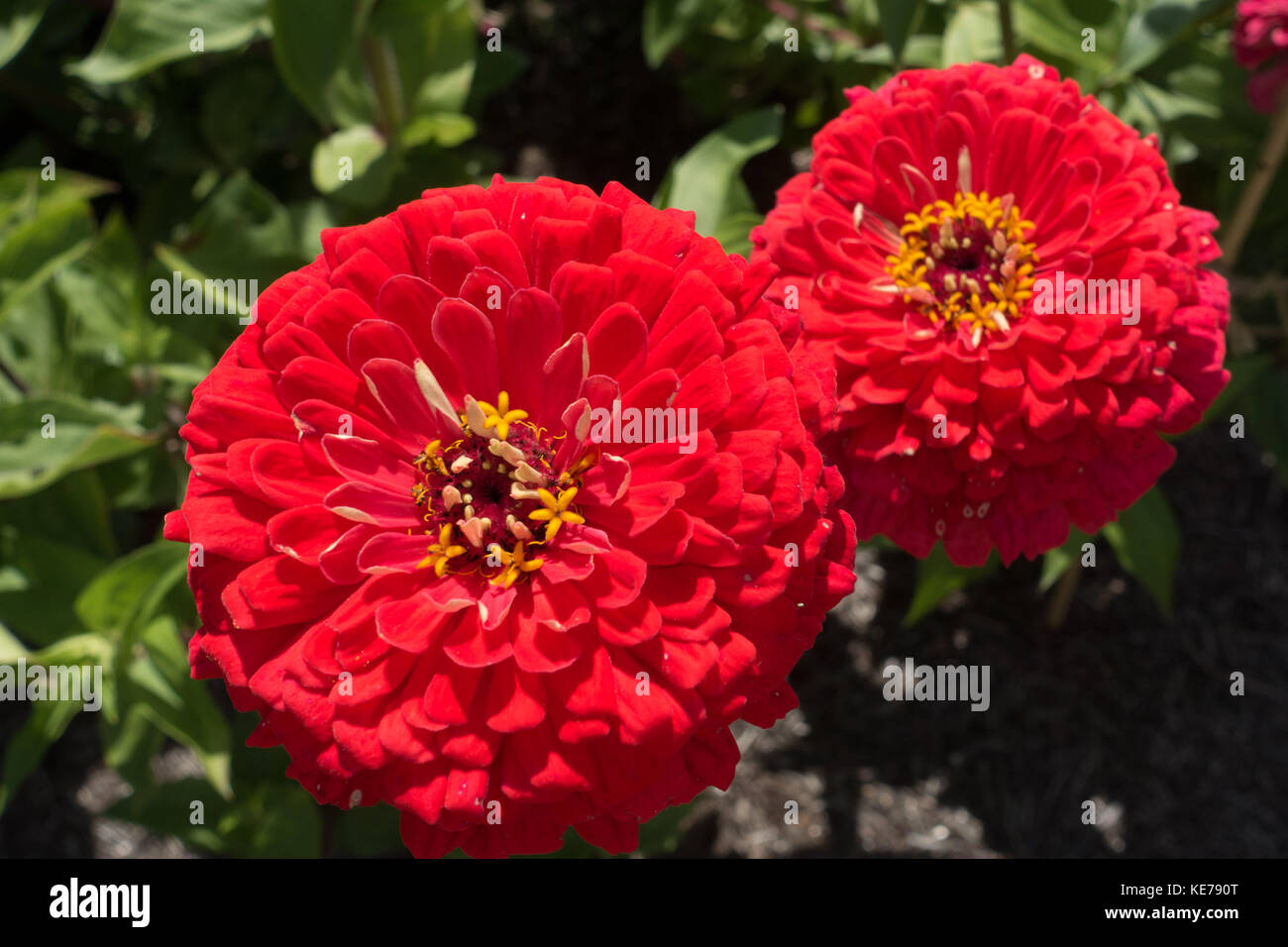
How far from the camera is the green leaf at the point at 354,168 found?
2.02 m

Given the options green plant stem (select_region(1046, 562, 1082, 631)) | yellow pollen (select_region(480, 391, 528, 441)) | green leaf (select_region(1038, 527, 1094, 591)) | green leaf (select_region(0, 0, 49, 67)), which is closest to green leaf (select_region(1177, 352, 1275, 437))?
green leaf (select_region(1038, 527, 1094, 591))

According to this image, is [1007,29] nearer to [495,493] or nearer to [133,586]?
[495,493]

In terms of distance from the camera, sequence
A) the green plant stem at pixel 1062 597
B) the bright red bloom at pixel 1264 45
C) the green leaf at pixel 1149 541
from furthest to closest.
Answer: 1. the green plant stem at pixel 1062 597
2. the green leaf at pixel 1149 541
3. the bright red bloom at pixel 1264 45

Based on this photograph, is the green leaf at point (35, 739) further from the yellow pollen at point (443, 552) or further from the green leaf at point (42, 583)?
the yellow pollen at point (443, 552)

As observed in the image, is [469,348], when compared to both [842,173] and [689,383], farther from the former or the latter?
[842,173]

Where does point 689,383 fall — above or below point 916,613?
above

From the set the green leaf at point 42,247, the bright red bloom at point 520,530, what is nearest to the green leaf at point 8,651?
the green leaf at point 42,247

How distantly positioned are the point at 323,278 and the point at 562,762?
66cm

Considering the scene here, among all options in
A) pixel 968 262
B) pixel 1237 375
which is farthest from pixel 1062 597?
pixel 968 262

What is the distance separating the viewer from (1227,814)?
244 cm

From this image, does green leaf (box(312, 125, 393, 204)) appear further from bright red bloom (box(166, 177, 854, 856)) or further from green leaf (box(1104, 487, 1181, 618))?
green leaf (box(1104, 487, 1181, 618))

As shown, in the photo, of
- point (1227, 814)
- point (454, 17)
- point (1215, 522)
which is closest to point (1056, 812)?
point (1227, 814)

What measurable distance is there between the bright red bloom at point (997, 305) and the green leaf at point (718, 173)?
345 mm

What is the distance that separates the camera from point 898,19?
1.67m
